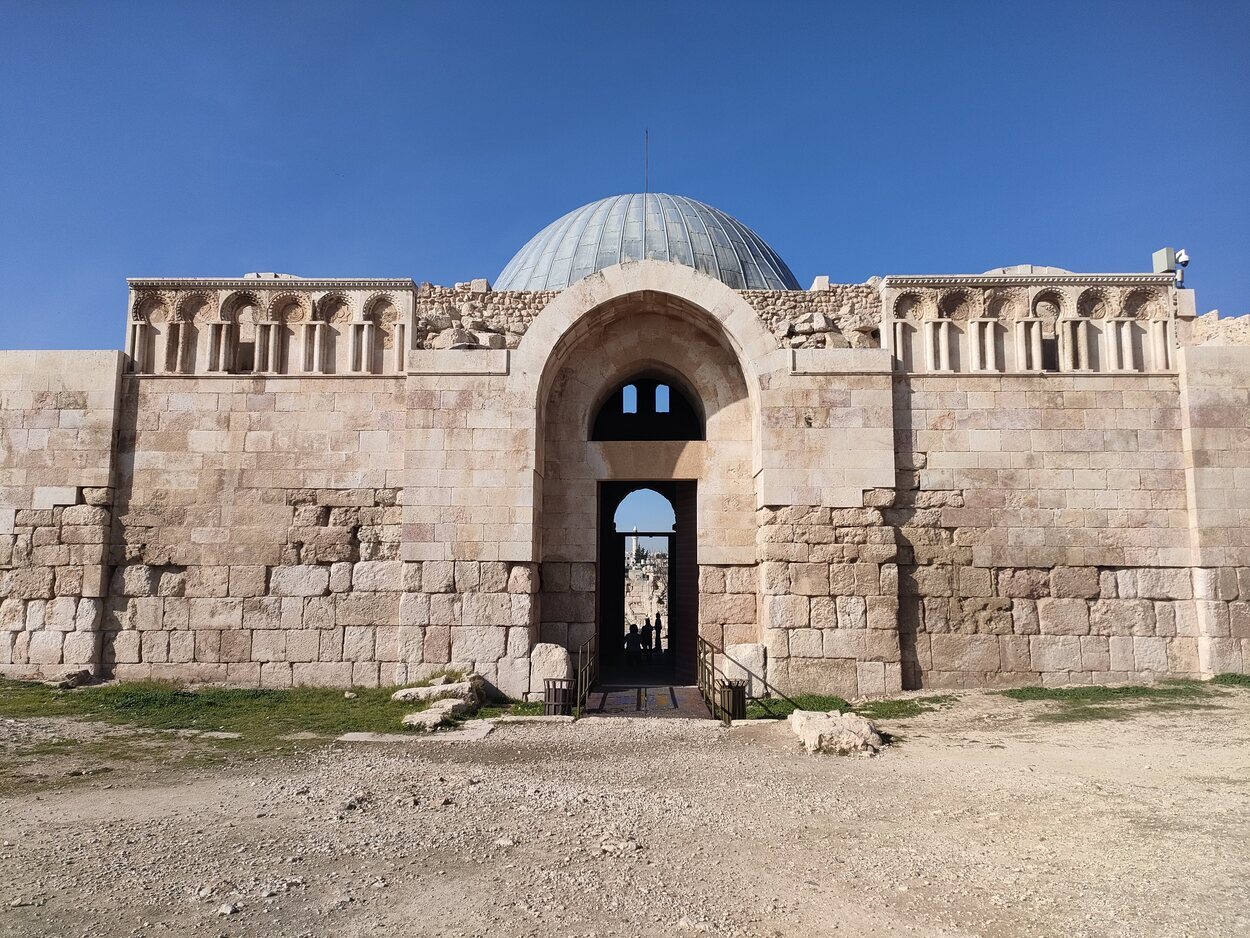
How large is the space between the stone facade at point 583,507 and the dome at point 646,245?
5488 mm

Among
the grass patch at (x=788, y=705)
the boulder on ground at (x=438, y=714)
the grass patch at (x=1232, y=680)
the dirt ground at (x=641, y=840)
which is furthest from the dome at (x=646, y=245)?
the dirt ground at (x=641, y=840)

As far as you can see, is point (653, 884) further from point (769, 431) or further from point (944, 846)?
point (769, 431)

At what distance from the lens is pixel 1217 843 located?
16.2ft

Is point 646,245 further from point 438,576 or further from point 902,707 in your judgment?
point 902,707

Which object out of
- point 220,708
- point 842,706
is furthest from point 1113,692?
point 220,708

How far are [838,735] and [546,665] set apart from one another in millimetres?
4111

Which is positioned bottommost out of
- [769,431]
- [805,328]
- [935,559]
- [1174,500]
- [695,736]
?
[695,736]

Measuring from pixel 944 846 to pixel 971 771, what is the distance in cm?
208

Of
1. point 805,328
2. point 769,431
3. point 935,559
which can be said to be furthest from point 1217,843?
point 805,328

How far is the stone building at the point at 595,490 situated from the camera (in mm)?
10500

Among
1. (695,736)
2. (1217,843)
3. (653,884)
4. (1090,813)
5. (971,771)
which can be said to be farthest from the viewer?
(695,736)

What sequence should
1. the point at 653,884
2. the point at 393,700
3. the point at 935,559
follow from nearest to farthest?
the point at 653,884 → the point at 393,700 → the point at 935,559

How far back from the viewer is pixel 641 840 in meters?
5.11

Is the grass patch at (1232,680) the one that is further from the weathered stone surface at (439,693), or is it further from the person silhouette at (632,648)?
the weathered stone surface at (439,693)
